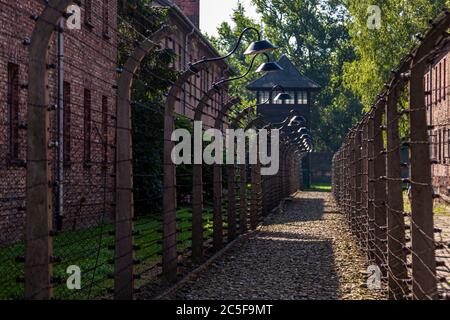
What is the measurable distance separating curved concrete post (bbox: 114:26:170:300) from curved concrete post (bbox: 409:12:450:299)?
2612 millimetres

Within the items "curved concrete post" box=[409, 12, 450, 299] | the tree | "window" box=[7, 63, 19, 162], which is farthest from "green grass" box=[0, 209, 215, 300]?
the tree

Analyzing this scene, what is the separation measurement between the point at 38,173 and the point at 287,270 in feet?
22.2

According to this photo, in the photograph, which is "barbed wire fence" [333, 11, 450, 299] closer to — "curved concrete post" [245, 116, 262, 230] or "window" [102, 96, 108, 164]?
"curved concrete post" [245, 116, 262, 230]

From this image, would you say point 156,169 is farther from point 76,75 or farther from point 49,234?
point 49,234

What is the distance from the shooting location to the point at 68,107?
1688 centimetres

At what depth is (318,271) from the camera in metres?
11.6

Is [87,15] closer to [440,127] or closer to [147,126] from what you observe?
[147,126]

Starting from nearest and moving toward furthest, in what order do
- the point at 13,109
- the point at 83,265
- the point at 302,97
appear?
1. the point at 83,265
2. the point at 13,109
3. the point at 302,97

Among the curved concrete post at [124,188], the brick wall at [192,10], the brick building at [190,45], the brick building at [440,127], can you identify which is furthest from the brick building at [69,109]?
the brick wall at [192,10]

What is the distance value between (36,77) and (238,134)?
11.6 meters

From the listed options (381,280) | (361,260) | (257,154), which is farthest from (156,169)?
(381,280)

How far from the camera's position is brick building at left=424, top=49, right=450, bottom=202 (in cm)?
577

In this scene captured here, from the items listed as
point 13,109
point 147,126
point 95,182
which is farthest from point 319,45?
point 13,109
